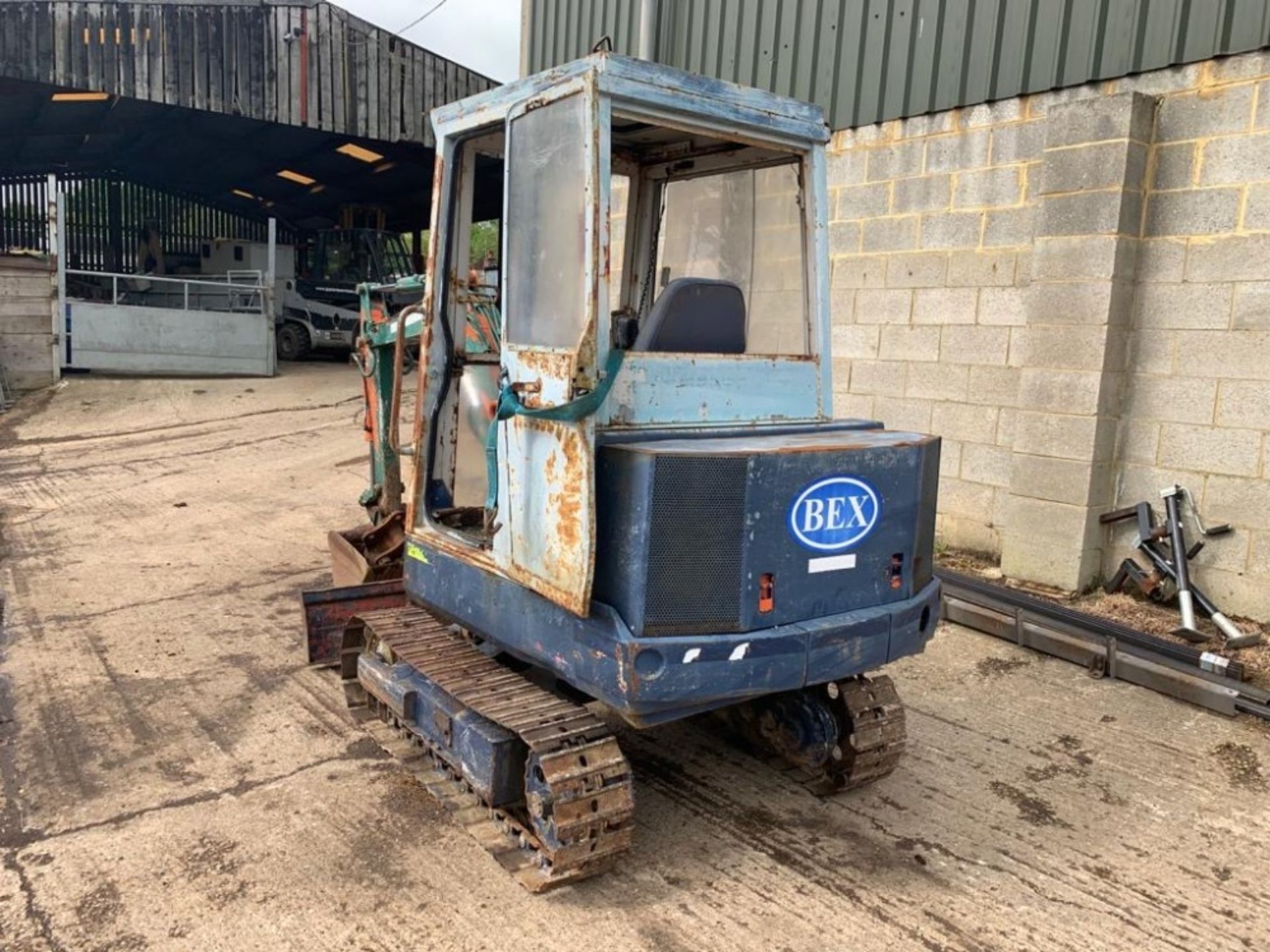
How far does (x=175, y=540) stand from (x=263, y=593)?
1761mm

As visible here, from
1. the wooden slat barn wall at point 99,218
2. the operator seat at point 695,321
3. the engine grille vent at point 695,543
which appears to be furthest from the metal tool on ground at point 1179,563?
the wooden slat barn wall at point 99,218

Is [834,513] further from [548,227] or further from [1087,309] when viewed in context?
[1087,309]

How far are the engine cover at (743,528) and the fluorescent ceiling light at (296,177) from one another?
21.7 meters

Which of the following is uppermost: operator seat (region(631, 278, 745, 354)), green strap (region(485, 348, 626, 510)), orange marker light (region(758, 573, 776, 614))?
operator seat (region(631, 278, 745, 354))

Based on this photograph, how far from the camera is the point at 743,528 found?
322 cm

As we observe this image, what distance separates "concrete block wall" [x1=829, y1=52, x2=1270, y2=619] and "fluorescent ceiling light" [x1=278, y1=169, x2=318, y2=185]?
18186 millimetres

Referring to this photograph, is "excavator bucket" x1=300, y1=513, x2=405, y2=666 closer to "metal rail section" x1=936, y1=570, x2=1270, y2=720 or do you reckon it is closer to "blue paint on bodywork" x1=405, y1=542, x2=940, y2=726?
"blue paint on bodywork" x1=405, y1=542, x2=940, y2=726

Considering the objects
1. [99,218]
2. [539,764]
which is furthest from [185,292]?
[539,764]

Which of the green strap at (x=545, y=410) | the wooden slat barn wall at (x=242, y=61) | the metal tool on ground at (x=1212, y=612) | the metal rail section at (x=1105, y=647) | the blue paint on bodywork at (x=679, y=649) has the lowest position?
the metal rail section at (x=1105, y=647)

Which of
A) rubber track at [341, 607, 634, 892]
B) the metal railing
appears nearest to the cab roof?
rubber track at [341, 607, 634, 892]

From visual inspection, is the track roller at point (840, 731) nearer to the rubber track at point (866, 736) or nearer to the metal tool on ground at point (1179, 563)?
the rubber track at point (866, 736)

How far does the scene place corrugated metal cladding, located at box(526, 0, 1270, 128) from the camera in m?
6.20

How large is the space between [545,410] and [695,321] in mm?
815

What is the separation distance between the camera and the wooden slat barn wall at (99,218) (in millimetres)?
27984
